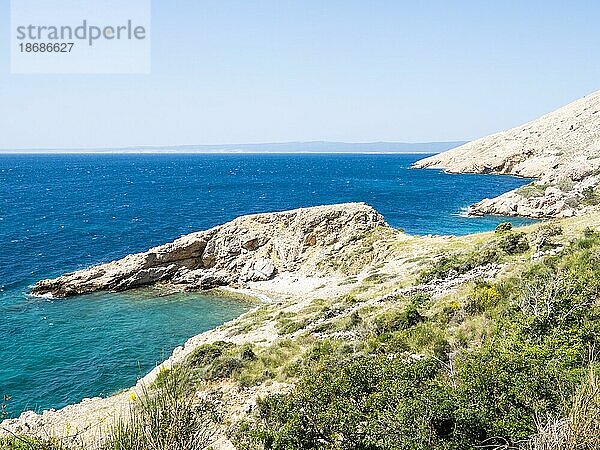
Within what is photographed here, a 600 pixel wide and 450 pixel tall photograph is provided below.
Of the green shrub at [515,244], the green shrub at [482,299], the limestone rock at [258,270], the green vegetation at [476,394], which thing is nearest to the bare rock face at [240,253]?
the limestone rock at [258,270]

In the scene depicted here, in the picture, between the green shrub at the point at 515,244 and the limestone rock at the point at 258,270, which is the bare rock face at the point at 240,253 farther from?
the green shrub at the point at 515,244

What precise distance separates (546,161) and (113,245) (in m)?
107

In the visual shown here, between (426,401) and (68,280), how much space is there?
42.4 meters

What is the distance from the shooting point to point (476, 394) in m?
11.0

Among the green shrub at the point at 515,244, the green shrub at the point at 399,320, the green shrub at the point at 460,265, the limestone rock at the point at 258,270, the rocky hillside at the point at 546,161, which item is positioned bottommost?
the limestone rock at the point at 258,270

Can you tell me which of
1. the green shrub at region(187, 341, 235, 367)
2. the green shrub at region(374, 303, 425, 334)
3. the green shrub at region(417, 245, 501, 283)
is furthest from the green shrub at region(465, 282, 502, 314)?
the green shrub at region(187, 341, 235, 367)

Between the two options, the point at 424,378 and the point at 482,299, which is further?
the point at 482,299

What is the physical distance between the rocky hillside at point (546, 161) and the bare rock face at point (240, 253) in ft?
129

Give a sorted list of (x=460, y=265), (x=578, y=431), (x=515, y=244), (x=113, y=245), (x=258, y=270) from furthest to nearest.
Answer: (x=113, y=245) < (x=258, y=270) < (x=515, y=244) < (x=460, y=265) < (x=578, y=431)

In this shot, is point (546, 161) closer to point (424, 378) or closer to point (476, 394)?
point (424, 378)

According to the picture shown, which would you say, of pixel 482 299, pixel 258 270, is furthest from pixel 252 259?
pixel 482 299

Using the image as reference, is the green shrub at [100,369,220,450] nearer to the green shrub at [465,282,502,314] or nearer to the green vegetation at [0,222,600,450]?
the green vegetation at [0,222,600,450]

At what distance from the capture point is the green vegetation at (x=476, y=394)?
9648 millimetres

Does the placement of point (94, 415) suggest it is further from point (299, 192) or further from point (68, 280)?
point (299, 192)
